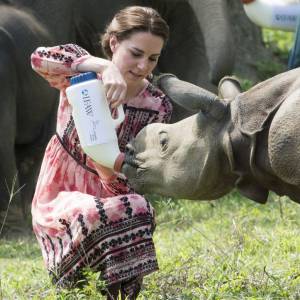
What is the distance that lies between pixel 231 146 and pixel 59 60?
2.94ft

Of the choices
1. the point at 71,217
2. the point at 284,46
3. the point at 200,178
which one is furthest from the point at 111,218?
the point at 284,46

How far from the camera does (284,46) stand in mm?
12242

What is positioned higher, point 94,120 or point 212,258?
point 94,120

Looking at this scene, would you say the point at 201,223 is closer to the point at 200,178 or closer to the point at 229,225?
the point at 229,225

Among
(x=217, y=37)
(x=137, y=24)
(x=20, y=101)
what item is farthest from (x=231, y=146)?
(x=20, y=101)

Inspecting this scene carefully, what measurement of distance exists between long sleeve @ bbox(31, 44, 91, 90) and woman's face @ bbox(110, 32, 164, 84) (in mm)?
133

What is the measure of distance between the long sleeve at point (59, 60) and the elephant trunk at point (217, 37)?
2.17 metres

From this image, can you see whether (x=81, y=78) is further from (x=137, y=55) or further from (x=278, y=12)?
(x=278, y=12)

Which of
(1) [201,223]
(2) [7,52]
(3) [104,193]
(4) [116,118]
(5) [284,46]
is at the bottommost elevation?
(5) [284,46]

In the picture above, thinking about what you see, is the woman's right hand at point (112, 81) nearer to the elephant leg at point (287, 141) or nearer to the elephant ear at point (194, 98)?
the elephant ear at point (194, 98)

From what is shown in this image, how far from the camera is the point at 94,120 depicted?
417 centimetres

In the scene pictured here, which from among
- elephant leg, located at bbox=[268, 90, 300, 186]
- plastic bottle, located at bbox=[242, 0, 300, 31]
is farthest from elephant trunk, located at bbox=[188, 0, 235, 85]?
elephant leg, located at bbox=[268, 90, 300, 186]

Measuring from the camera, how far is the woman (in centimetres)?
436

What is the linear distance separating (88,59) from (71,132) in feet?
1.02
